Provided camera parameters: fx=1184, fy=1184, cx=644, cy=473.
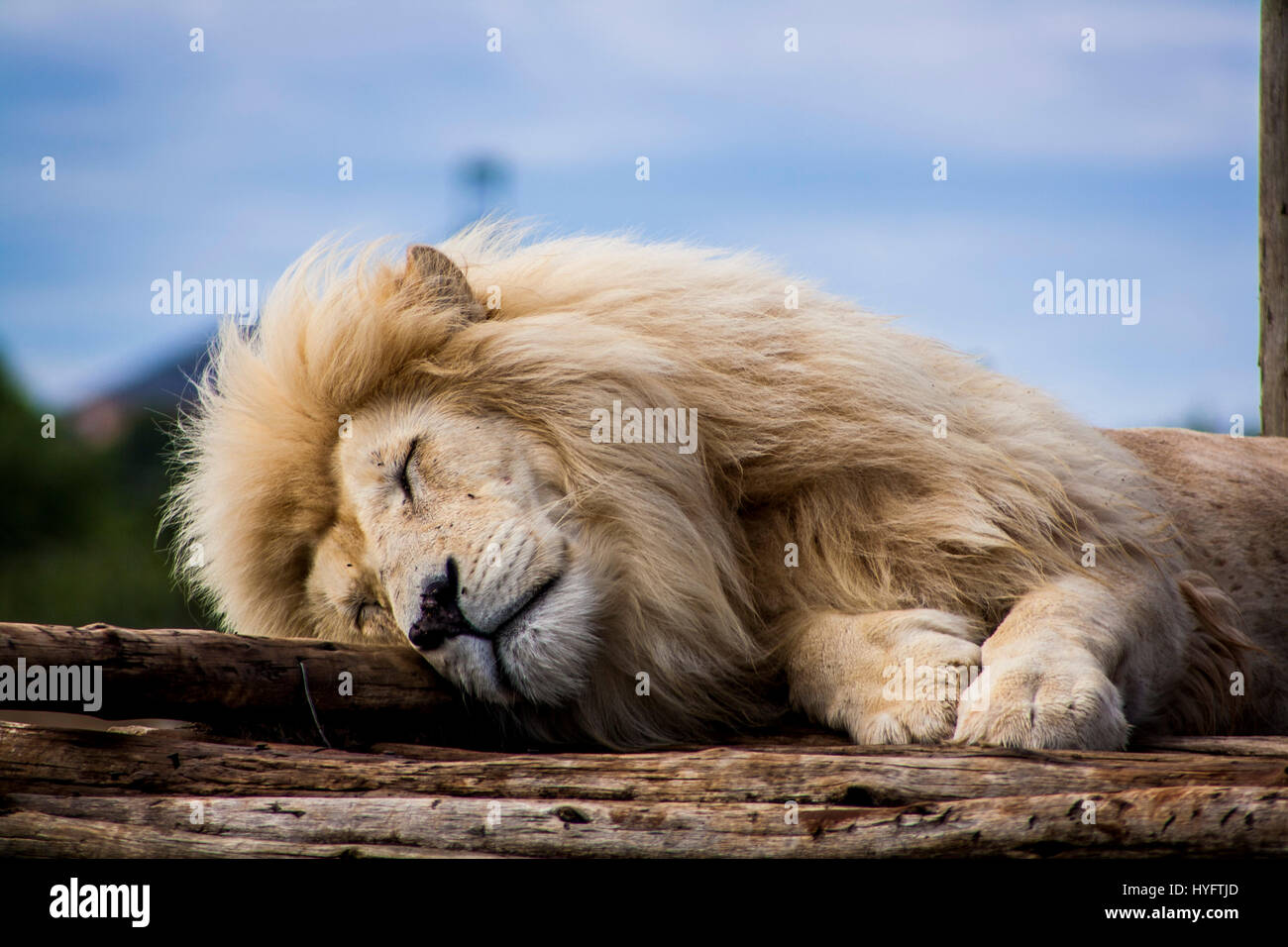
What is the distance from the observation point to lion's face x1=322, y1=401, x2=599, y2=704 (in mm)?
2416

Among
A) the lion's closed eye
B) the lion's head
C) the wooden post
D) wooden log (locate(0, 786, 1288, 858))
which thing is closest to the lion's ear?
the lion's head

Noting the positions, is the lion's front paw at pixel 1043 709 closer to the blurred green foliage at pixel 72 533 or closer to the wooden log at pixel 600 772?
the wooden log at pixel 600 772

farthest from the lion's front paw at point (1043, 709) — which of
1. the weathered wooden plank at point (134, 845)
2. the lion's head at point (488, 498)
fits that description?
the weathered wooden plank at point (134, 845)

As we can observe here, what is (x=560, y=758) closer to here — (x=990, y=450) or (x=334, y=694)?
(x=334, y=694)

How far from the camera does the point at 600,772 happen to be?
2211mm

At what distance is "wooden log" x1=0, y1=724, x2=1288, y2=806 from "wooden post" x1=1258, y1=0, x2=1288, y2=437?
3.30 metres

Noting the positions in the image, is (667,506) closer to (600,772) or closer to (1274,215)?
(600,772)

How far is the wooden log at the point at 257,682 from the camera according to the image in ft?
7.57

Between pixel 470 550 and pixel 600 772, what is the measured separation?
537 millimetres

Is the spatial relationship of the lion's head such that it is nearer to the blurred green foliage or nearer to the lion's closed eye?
the lion's closed eye

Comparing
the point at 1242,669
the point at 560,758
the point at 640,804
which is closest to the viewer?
the point at 640,804

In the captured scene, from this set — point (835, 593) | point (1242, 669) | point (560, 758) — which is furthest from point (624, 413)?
point (1242, 669)
